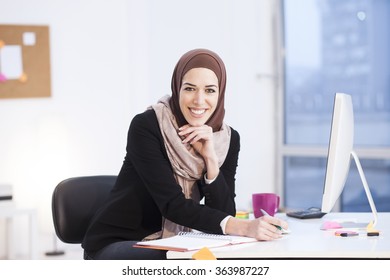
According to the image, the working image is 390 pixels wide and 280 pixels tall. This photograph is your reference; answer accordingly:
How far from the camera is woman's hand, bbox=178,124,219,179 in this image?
207 cm

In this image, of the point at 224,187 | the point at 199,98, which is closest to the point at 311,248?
the point at 224,187

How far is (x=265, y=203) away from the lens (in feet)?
7.23

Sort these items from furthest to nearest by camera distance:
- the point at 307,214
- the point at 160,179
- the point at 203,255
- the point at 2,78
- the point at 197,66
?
the point at 2,78, the point at 307,214, the point at 197,66, the point at 160,179, the point at 203,255

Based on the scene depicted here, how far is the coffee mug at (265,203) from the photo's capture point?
2195mm

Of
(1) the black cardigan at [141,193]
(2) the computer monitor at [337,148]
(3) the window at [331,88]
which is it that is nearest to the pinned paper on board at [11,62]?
(3) the window at [331,88]

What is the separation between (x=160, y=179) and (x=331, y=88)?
10.5ft

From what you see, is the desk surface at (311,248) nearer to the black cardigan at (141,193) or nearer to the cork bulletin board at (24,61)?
A: the black cardigan at (141,193)

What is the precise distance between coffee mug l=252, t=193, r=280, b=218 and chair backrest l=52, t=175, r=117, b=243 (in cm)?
49

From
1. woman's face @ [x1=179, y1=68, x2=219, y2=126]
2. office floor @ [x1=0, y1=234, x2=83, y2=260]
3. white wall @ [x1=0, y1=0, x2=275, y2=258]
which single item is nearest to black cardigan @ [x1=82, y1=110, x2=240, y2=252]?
woman's face @ [x1=179, y1=68, x2=219, y2=126]

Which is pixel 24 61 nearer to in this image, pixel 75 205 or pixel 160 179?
pixel 75 205

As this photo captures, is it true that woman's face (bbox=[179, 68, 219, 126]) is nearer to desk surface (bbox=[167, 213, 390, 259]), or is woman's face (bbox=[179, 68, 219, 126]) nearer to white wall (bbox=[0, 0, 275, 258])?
desk surface (bbox=[167, 213, 390, 259])
